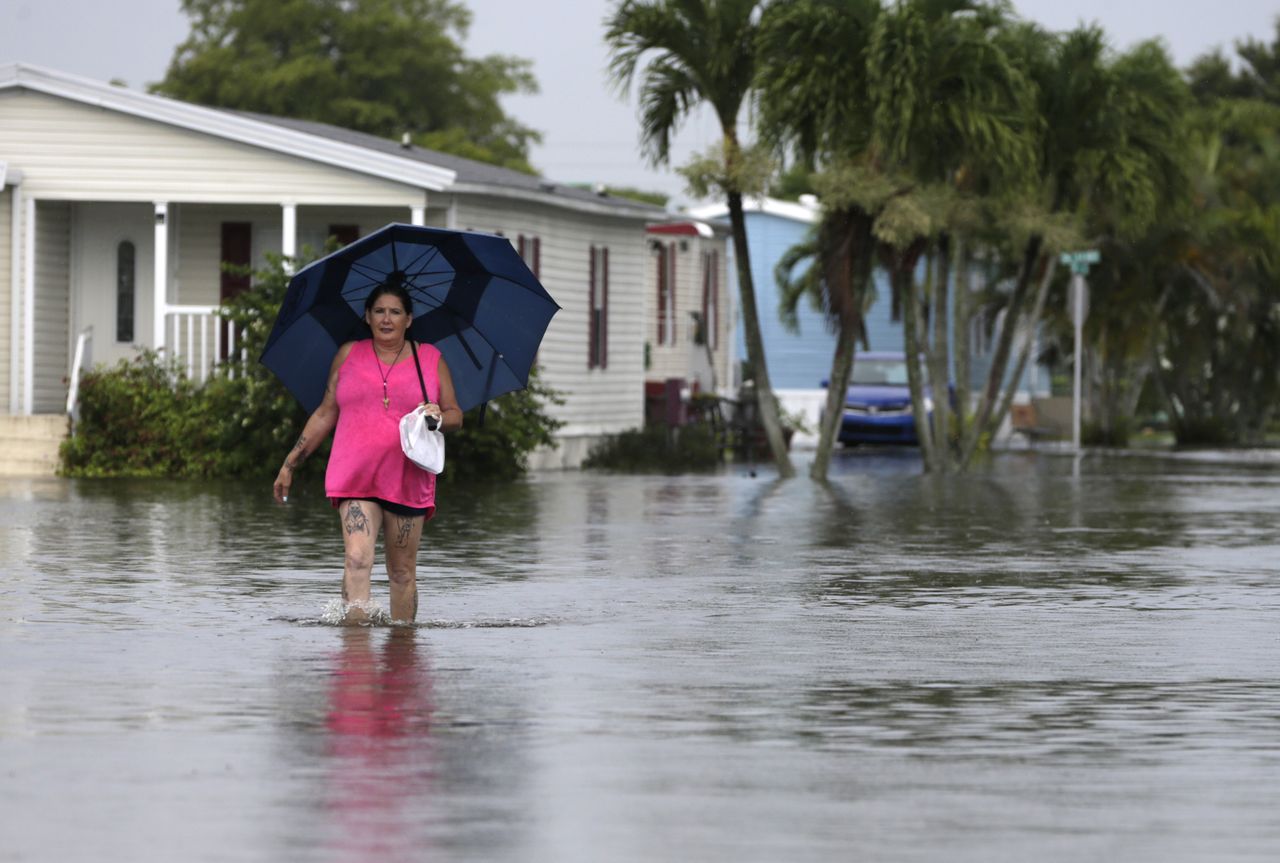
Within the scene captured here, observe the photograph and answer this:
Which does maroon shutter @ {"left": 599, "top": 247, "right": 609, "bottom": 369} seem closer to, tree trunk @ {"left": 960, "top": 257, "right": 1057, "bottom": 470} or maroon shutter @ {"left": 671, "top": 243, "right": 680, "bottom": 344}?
maroon shutter @ {"left": 671, "top": 243, "right": 680, "bottom": 344}

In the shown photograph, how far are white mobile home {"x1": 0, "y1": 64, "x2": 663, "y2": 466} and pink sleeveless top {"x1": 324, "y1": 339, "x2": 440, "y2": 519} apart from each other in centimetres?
1897

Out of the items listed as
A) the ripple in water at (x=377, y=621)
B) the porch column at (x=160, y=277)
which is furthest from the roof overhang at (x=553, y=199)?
the ripple in water at (x=377, y=621)

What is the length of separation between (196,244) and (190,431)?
5087 mm

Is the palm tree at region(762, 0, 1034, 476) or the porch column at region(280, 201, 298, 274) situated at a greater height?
the palm tree at region(762, 0, 1034, 476)

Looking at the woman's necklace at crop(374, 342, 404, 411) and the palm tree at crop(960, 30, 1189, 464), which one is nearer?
the woman's necklace at crop(374, 342, 404, 411)

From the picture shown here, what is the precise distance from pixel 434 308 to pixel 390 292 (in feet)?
1.81

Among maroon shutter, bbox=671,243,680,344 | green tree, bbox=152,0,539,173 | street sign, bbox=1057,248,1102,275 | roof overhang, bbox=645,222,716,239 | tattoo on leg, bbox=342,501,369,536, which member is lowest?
tattoo on leg, bbox=342,501,369,536

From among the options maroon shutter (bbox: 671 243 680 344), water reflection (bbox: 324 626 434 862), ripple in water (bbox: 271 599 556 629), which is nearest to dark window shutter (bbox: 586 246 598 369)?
maroon shutter (bbox: 671 243 680 344)

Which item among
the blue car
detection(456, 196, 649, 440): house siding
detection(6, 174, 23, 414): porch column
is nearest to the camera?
detection(6, 174, 23, 414): porch column

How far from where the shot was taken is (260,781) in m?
7.68

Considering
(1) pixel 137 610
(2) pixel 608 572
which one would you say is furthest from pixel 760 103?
(1) pixel 137 610

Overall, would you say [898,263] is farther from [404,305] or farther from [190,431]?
[404,305]

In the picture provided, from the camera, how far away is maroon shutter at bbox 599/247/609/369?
3781cm

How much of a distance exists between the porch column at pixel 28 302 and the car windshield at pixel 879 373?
2085cm
